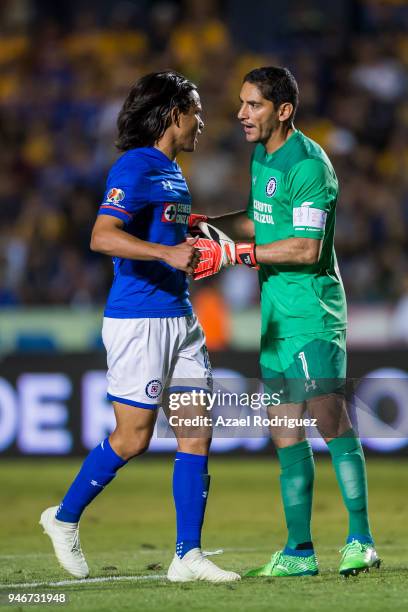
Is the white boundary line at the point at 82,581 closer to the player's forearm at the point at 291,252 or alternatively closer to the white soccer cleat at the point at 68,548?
the white soccer cleat at the point at 68,548

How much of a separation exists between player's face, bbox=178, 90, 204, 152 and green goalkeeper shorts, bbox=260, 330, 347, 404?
0.97 metres

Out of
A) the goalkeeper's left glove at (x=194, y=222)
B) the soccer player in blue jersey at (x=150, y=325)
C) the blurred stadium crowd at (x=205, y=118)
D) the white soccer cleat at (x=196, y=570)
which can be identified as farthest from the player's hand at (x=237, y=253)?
the blurred stadium crowd at (x=205, y=118)

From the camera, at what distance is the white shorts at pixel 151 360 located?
5.11 metres

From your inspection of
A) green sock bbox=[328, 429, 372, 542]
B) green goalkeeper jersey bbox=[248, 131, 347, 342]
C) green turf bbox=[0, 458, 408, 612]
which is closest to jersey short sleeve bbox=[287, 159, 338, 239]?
green goalkeeper jersey bbox=[248, 131, 347, 342]

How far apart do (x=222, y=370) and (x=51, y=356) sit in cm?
154

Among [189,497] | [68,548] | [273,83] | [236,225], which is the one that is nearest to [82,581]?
[68,548]

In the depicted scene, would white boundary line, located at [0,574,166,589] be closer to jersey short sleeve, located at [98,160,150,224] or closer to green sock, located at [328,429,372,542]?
green sock, located at [328,429,372,542]

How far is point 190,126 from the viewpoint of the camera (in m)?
5.34

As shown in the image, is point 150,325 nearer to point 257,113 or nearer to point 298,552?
point 257,113

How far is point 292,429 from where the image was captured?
17.5ft

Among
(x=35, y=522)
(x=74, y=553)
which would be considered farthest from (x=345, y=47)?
(x=74, y=553)

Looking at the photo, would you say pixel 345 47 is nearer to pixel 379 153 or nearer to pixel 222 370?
pixel 379 153

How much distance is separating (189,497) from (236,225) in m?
1.39

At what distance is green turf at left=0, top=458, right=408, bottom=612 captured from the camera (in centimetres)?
464
